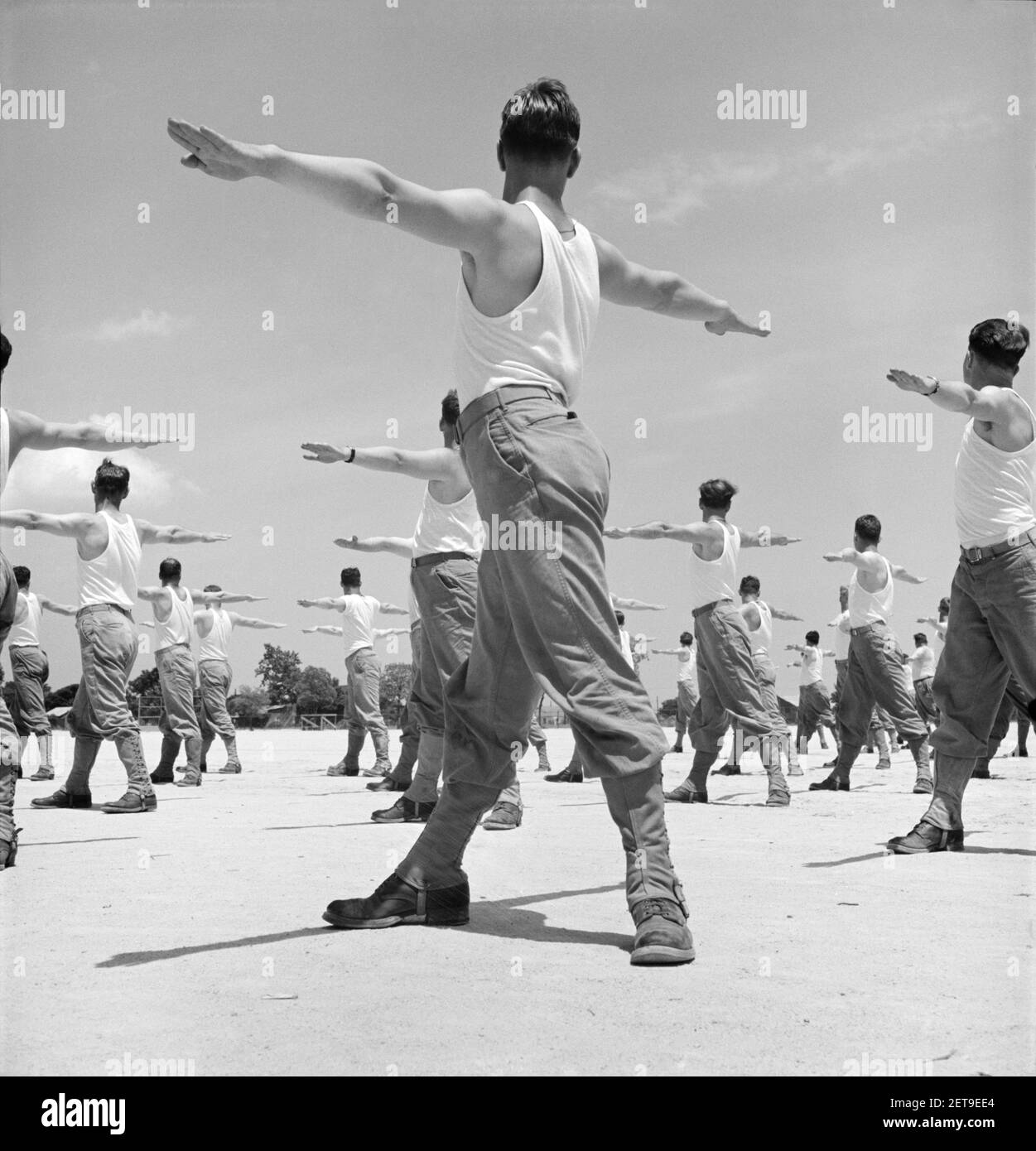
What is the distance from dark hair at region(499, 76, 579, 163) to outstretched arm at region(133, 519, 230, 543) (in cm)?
510

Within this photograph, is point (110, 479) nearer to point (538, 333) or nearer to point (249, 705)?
point (538, 333)

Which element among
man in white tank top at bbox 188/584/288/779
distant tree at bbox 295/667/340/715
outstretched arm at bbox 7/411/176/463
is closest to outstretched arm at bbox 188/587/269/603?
man in white tank top at bbox 188/584/288/779

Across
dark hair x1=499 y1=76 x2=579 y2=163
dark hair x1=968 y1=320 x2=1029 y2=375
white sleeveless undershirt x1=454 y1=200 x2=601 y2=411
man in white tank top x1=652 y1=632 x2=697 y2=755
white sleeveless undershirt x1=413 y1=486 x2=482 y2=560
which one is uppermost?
dark hair x1=499 y1=76 x2=579 y2=163

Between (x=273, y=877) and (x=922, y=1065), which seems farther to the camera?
(x=273, y=877)

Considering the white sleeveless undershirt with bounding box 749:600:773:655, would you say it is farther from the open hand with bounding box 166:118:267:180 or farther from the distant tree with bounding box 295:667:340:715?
the distant tree with bounding box 295:667:340:715

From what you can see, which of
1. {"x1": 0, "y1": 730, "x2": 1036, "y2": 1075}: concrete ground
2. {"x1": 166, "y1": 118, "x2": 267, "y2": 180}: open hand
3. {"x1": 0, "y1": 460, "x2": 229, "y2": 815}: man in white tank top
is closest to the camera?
{"x1": 0, "y1": 730, "x2": 1036, "y2": 1075}: concrete ground

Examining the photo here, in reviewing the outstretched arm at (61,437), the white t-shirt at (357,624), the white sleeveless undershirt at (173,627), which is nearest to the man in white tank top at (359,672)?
the white t-shirt at (357,624)

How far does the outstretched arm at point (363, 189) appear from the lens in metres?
2.62

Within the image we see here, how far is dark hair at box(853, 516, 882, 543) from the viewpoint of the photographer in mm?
10531

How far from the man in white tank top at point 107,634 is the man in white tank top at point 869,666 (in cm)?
569
